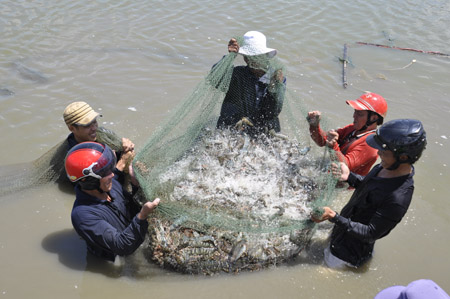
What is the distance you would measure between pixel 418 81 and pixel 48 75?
7859 mm

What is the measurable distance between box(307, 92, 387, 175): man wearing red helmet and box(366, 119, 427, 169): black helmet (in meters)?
0.88

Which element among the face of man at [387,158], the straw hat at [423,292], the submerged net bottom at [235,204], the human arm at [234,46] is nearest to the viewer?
the straw hat at [423,292]

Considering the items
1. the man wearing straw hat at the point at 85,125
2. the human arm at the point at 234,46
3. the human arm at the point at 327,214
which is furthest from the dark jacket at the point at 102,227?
→ the human arm at the point at 234,46

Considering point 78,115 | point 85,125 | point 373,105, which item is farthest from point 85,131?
point 373,105

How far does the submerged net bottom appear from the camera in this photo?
3365mm

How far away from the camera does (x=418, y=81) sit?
7.81m

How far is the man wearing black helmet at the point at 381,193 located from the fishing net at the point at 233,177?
30 cm

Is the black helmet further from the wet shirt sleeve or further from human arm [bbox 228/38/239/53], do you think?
human arm [bbox 228/38/239/53]

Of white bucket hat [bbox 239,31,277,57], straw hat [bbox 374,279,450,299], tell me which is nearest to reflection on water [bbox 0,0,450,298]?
straw hat [bbox 374,279,450,299]

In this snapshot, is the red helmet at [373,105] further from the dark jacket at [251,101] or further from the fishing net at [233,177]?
the dark jacket at [251,101]

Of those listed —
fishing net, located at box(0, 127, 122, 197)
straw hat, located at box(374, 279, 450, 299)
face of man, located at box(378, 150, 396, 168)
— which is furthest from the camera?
fishing net, located at box(0, 127, 122, 197)

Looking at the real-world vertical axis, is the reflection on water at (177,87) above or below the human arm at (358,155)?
below

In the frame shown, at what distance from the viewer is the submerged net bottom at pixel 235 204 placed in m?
3.37

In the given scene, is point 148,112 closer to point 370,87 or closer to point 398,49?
point 370,87
